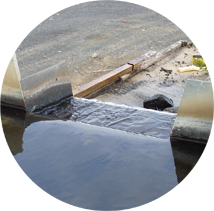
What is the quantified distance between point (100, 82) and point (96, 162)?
253cm

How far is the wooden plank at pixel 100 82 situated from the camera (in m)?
4.72

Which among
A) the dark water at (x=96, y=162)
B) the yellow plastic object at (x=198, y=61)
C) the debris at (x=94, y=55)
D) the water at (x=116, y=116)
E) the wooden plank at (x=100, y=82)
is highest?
the debris at (x=94, y=55)

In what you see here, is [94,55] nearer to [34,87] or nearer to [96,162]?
[34,87]

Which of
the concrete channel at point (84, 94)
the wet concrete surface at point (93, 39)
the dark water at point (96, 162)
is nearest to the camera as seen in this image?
the dark water at point (96, 162)

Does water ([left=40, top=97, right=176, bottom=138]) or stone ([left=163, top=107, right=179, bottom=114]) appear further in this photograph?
stone ([left=163, top=107, right=179, bottom=114])

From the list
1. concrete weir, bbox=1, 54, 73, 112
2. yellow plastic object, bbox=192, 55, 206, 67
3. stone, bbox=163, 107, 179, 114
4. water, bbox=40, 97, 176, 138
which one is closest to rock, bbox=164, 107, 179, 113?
stone, bbox=163, 107, 179, 114

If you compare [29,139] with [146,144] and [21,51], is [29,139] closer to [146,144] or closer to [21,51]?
[146,144]

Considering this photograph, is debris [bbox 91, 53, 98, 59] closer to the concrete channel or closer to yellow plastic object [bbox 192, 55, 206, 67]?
the concrete channel

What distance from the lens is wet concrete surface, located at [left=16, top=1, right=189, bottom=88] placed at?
19.9 ft

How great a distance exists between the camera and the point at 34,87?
12.4 ft

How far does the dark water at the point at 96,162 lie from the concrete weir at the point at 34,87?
446 millimetres

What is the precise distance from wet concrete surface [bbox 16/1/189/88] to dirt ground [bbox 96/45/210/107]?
26.6 inches

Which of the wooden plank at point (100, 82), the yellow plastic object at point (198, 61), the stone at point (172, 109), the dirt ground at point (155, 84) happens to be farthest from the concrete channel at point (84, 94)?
the yellow plastic object at point (198, 61)

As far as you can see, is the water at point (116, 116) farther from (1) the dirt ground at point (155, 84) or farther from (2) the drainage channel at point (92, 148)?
(1) the dirt ground at point (155, 84)
